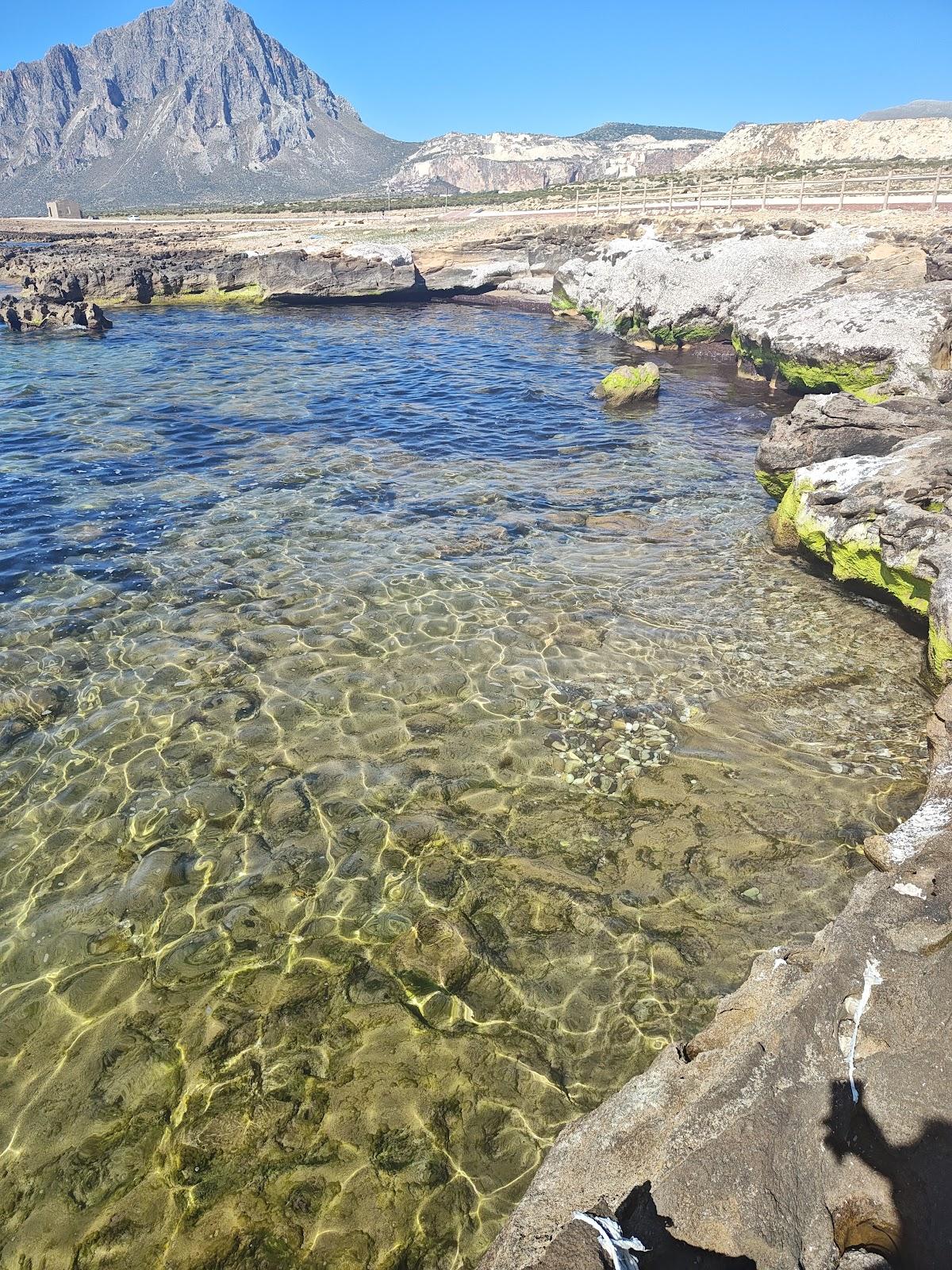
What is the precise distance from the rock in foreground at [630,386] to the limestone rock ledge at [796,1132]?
1584 cm

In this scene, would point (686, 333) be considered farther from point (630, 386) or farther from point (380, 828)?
point (380, 828)

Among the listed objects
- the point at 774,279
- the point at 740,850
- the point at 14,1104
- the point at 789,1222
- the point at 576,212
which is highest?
the point at 576,212

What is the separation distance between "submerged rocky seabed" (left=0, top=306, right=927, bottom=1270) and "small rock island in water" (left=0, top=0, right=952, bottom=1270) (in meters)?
0.03

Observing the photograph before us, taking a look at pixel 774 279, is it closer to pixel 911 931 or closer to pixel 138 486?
pixel 138 486

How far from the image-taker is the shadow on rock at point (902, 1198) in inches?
88.0

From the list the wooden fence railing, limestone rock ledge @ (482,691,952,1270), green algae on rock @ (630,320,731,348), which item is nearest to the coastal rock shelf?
limestone rock ledge @ (482,691,952,1270)

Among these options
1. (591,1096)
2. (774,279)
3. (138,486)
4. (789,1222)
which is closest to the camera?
(789,1222)

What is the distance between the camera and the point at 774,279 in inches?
791

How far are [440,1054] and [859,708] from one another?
503 cm

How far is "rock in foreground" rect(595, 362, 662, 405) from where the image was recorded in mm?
17359

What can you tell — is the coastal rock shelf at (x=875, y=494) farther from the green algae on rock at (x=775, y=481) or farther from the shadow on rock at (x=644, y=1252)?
the shadow on rock at (x=644, y=1252)

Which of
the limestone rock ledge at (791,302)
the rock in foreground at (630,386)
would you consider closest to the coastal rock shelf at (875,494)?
the limestone rock ledge at (791,302)

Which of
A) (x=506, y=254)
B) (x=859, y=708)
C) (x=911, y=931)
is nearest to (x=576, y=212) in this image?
(x=506, y=254)

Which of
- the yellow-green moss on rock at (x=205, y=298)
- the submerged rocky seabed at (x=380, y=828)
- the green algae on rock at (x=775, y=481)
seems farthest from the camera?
the yellow-green moss on rock at (x=205, y=298)
